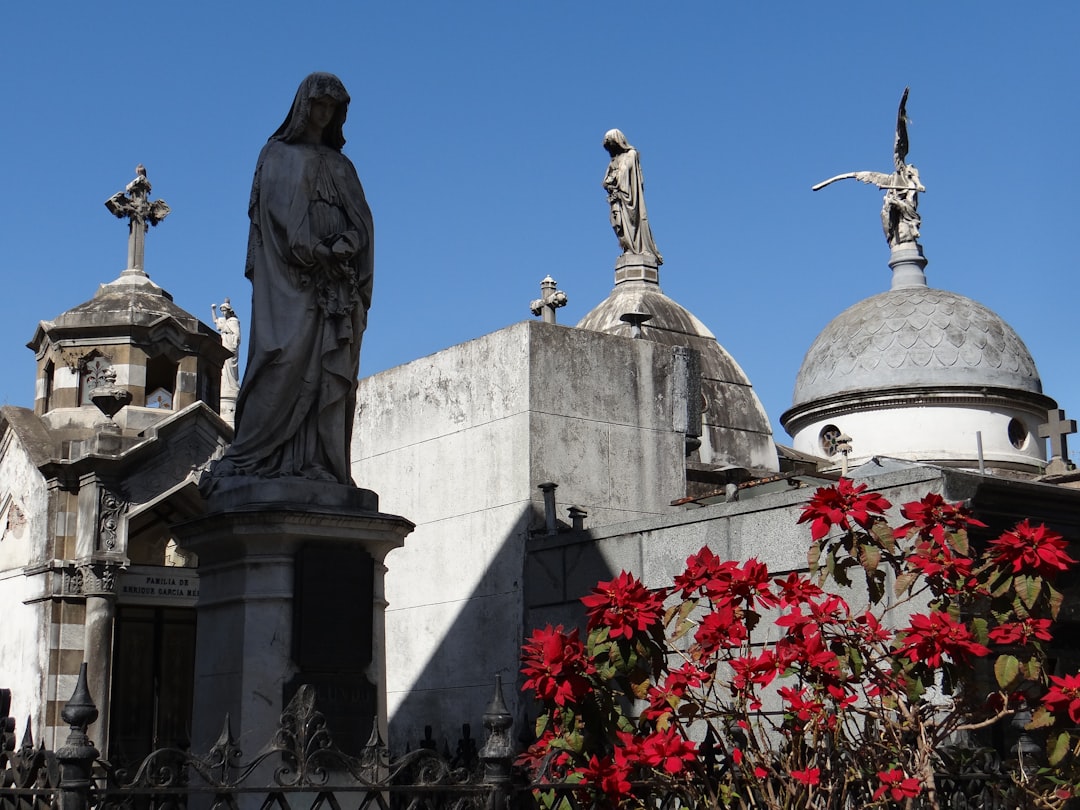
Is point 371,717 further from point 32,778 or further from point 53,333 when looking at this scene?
point 53,333

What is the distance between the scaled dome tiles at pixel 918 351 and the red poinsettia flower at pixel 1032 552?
27269 mm

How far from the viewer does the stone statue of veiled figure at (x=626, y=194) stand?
18.8 meters

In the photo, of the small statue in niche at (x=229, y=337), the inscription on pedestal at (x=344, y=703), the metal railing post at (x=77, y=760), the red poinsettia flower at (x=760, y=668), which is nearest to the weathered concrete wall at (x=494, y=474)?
the inscription on pedestal at (x=344, y=703)

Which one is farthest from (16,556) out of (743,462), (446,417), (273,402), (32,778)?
(32,778)

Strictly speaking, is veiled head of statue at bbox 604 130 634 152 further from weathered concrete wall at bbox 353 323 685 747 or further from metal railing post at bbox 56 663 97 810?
metal railing post at bbox 56 663 97 810

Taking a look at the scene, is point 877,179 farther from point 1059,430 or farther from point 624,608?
point 624,608

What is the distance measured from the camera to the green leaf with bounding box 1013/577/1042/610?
7066 mm

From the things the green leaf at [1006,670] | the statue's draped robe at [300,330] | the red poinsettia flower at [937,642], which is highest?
the statue's draped robe at [300,330]

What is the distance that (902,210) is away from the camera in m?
38.9

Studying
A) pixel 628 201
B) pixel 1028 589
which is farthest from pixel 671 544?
pixel 628 201

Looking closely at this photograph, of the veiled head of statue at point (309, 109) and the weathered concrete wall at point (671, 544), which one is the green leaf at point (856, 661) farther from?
Answer: the veiled head of statue at point (309, 109)

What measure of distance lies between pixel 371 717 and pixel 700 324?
1130 centimetres

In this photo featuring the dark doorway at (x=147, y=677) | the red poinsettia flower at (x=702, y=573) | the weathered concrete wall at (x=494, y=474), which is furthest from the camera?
the dark doorway at (x=147, y=677)

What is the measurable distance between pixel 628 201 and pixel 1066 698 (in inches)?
492
